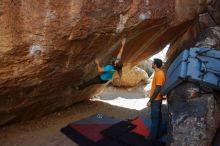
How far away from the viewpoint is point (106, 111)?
1205 centimetres

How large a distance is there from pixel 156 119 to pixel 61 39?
9.81ft

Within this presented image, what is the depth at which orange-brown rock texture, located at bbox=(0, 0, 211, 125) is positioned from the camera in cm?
757

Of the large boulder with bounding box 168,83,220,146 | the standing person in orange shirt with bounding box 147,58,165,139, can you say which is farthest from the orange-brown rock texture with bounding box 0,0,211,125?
the large boulder with bounding box 168,83,220,146

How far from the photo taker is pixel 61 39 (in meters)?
8.12

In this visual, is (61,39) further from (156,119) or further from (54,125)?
(54,125)

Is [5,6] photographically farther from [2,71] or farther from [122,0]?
[122,0]

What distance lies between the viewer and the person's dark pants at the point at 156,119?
27.4 feet

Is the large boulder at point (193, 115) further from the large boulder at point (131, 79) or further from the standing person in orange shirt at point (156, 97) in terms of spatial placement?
the large boulder at point (131, 79)

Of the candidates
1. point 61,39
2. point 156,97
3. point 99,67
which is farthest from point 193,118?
point 61,39

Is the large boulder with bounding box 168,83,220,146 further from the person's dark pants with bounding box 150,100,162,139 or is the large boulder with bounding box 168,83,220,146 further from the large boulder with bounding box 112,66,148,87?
the large boulder with bounding box 112,66,148,87

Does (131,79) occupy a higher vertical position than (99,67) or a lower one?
lower

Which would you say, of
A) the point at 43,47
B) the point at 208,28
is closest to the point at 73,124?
the point at 43,47

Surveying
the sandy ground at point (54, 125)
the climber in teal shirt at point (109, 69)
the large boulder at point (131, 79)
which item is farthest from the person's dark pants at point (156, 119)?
the large boulder at point (131, 79)

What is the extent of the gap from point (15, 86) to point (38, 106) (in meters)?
1.72
